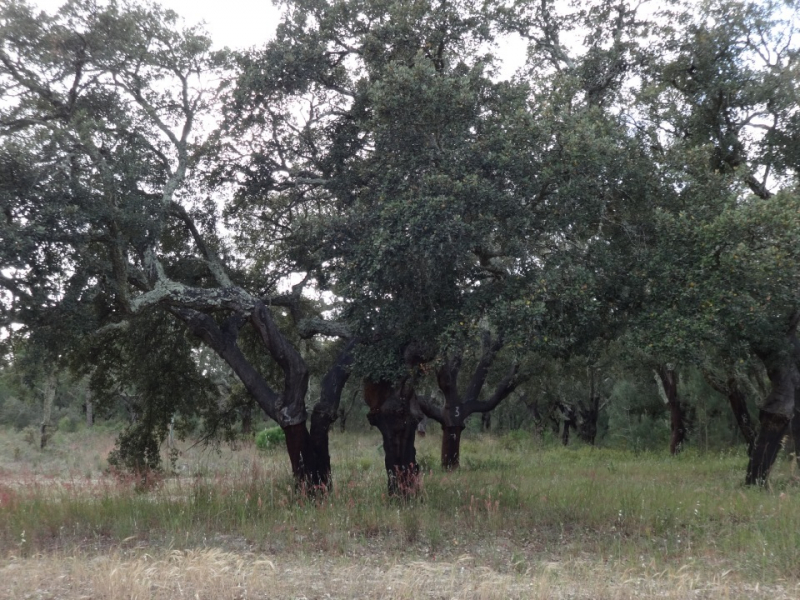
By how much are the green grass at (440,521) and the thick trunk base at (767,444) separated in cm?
68

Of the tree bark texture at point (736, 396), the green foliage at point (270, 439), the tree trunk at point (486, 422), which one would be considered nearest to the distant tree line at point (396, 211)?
the tree bark texture at point (736, 396)

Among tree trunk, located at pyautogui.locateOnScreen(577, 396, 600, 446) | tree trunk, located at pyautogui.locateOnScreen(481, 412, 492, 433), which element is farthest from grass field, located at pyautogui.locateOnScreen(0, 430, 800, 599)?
tree trunk, located at pyautogui.locateOnScreen(481, 412, 492, 433)

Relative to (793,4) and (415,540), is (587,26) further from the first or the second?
(415,540)

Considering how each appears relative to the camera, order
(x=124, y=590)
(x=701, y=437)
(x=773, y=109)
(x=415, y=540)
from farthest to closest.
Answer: (x=701, y=437) < (x=773, y=109) < (x=415, y=540) < (x=124, y=590)

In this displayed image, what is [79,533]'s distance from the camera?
8.05 m

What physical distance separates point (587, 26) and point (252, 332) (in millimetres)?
9056

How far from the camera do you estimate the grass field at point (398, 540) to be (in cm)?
547

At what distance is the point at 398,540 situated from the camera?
779cm

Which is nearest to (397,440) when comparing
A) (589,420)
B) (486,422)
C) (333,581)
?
(333,581)

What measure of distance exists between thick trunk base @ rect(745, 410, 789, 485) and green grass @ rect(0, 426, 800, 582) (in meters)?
0.68

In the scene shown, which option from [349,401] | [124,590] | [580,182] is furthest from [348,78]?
[349,401]

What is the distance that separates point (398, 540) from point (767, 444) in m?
8.08

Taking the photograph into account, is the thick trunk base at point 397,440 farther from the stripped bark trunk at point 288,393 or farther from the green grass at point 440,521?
the stripped bark trunk at point 288,393

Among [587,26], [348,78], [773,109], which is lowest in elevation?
[773,109]
